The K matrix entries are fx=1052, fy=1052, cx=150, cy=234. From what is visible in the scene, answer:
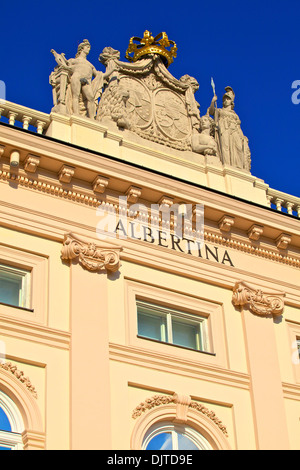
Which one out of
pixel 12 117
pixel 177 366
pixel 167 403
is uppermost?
pixel 12 117

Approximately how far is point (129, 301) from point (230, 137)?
5.54m

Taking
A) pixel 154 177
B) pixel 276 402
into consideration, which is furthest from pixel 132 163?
pixel 276 402

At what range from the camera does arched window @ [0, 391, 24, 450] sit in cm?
1627

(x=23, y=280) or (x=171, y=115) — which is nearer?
Answer: (x=23, y=280)

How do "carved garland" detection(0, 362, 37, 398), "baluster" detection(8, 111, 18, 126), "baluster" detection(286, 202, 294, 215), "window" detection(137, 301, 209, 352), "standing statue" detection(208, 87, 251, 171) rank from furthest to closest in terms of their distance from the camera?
"standing statue" detection(208, 87, 251, 171) → "baluster" detection(286, 202, 294, 215) → "baluster" detection(8, 111, 18, 126) → "window" detection(137, 301, 209, 352) → "carved garland" detection(0, 362, 37, 398)

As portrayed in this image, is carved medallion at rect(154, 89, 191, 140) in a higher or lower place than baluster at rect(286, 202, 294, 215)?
higher

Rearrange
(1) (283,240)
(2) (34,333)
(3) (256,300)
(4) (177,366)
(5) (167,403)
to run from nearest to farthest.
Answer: (2) (34,333)
(5) (167,403)
(4) (177,366)
(3) (256,300)
(1) (283,240)

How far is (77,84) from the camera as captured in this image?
69.5 ft

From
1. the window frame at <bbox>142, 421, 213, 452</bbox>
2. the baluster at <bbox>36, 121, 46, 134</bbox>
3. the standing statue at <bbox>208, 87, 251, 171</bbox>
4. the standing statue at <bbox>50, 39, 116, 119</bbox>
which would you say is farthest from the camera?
the standing statue at <bbox>208, 87, 251, 171</bbox>

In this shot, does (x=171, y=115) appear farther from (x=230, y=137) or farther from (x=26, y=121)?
(x=26, y=121)

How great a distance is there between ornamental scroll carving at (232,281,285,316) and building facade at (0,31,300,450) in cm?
3

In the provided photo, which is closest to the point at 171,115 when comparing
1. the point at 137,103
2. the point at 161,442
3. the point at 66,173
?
the point at 137,103

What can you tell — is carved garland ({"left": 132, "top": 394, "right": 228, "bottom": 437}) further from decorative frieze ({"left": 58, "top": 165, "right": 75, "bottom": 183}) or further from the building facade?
decorative frieze ({"left": 58, "top": 165, "right": 75, "bottom": 183})

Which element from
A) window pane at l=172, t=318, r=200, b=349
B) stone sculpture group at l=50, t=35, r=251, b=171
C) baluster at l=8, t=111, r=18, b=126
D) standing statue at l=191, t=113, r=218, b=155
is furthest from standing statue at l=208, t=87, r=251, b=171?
baluster at l=8, t=111, r=18, b=126
